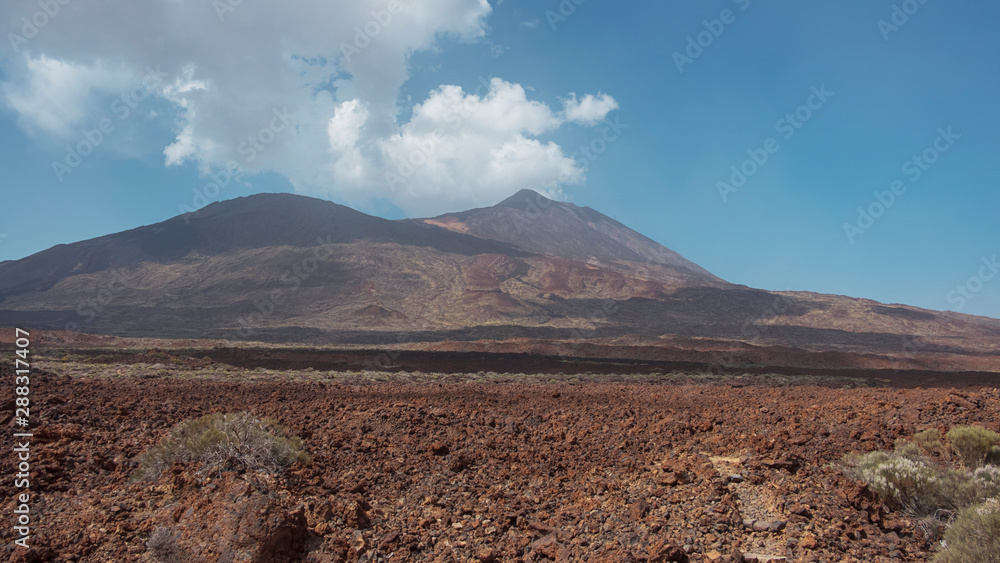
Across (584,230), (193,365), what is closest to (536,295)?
(193,365)

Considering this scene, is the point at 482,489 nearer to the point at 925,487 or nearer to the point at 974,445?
the point at 925,487

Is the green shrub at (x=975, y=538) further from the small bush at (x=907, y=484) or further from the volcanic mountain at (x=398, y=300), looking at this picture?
the volcanic mountain at (x=398, y=300)

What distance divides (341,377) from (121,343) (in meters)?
26.5

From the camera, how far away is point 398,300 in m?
70.1

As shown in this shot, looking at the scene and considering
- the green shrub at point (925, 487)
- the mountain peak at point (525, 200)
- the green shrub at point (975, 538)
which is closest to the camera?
the green shrub at point (975, 538)

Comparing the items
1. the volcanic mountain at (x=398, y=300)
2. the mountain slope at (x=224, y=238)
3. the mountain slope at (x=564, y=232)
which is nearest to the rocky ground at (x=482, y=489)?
the volcanic mountain at (x=398, y=300)

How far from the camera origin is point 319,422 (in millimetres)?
7848

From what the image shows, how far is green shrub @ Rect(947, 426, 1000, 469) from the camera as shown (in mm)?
5445

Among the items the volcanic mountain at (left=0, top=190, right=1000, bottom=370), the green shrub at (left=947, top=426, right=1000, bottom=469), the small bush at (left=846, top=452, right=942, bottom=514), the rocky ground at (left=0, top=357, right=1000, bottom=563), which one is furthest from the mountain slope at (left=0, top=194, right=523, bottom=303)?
the small bush at (left=846, top=452, right=942, bottom=514)

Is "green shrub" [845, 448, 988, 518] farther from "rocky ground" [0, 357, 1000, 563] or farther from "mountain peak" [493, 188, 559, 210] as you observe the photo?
"mountain peak" [493, 188, 559, 210]

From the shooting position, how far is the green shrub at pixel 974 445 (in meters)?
5.45

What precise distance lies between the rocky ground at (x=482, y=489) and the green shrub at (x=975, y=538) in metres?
0.27

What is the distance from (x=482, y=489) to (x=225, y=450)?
2604mm

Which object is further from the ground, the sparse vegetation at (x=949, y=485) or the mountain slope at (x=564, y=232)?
the mountain slope at (x=564, y=232)
